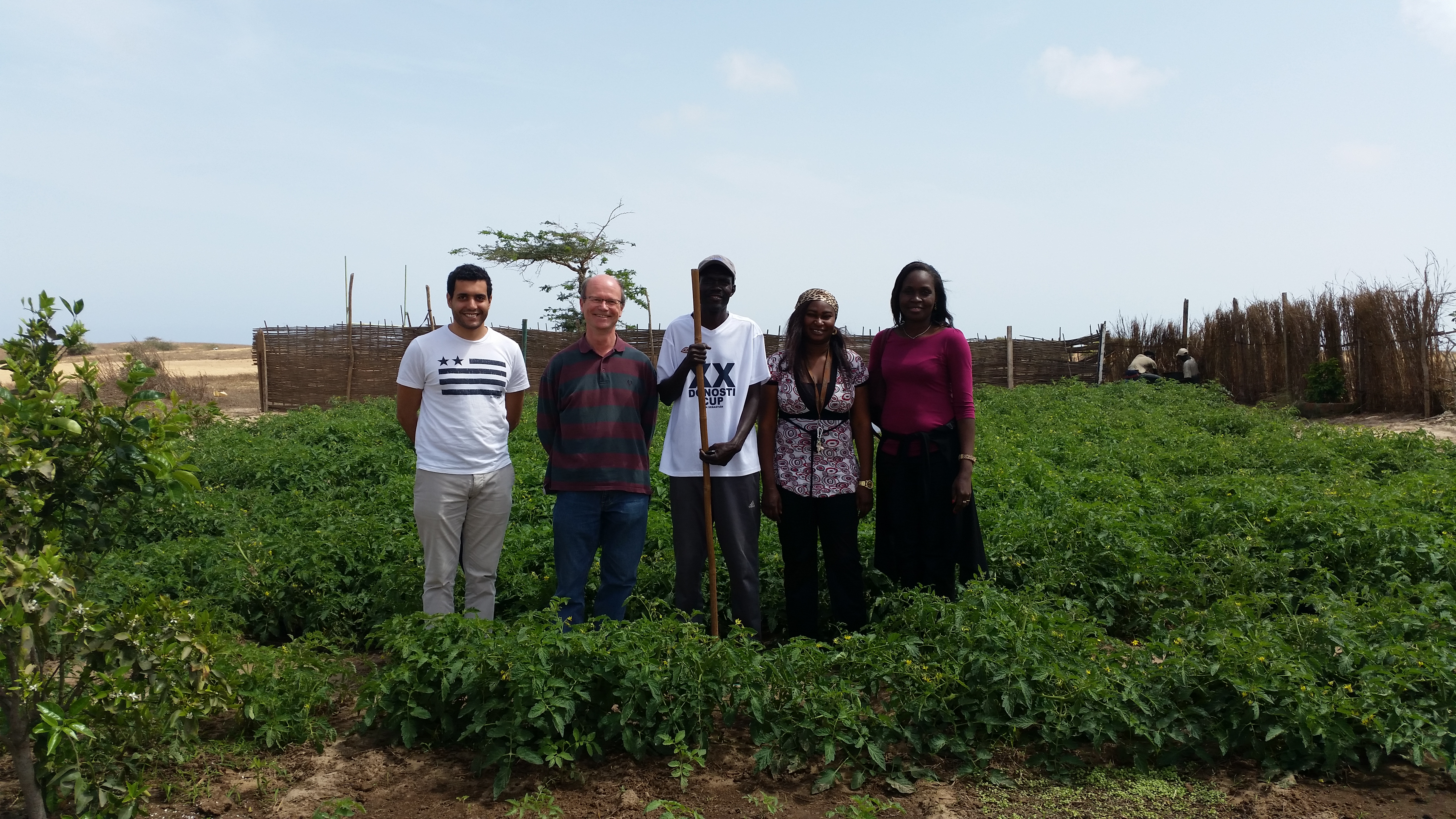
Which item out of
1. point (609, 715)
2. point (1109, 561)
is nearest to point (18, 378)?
point (609, 715)

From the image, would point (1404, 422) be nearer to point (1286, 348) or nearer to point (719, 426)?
point (1286, 348)

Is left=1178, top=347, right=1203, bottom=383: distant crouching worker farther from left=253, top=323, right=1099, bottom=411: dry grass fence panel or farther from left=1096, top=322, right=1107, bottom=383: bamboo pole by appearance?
left=253, top=323, right=1099, bottom=411: dry grass fence panel

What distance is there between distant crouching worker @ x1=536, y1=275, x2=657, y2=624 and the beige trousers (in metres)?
0.25

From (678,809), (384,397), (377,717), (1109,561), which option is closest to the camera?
(678,809)

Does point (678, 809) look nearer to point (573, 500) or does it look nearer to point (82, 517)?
point (573, 500)

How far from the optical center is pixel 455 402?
3.90 m

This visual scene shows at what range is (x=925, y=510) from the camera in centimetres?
428

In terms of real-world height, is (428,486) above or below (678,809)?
above

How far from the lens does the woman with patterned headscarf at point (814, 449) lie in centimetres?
407

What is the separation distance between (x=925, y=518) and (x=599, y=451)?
1.53m

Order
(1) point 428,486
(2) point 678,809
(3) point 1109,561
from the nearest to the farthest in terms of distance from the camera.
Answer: (2) point 678,809 → (1) point 428,486 → (3) point 1109,561

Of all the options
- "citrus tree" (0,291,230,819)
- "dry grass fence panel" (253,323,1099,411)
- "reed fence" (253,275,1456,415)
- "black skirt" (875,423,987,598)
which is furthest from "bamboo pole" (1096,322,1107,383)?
"citrus tree" (0,291,230,819)

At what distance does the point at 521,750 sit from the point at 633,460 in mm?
1301

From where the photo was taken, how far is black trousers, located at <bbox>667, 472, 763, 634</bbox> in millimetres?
3982
